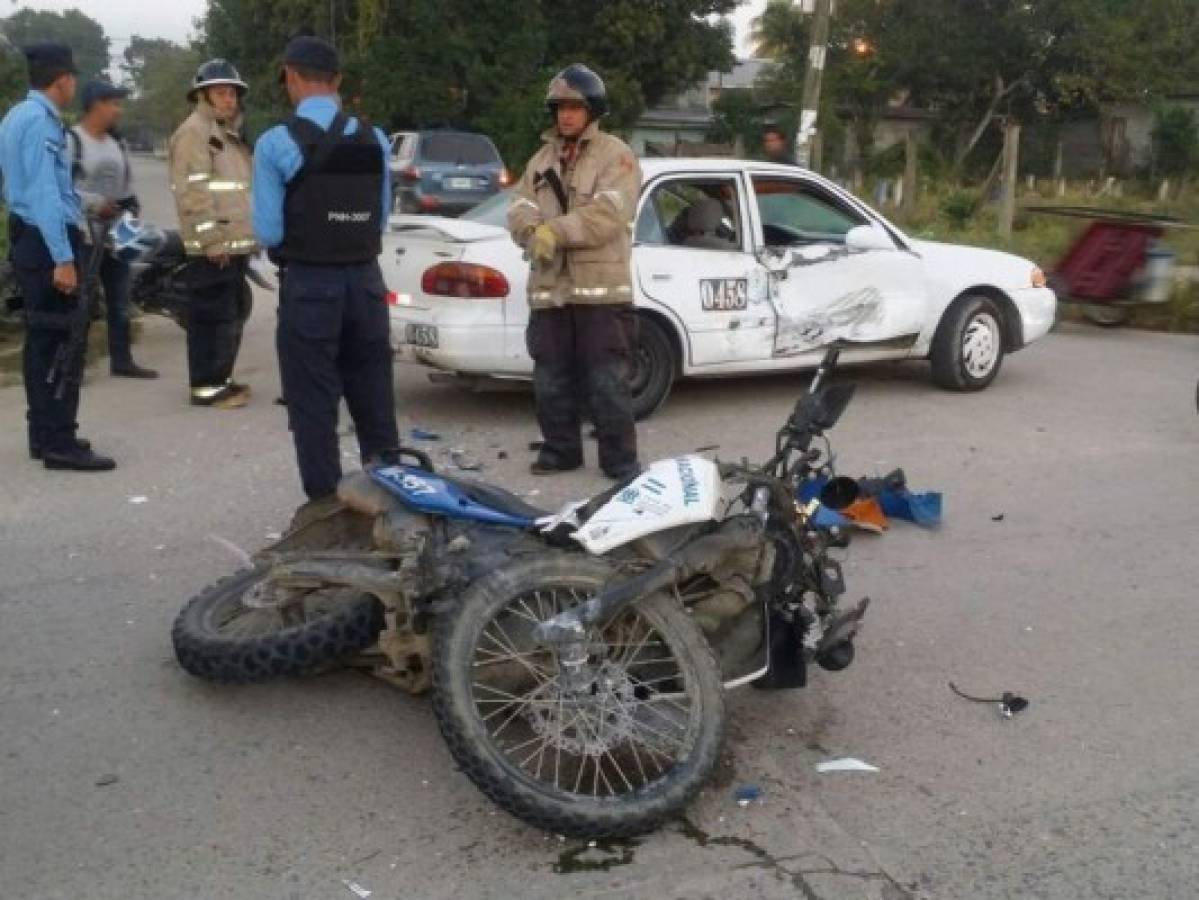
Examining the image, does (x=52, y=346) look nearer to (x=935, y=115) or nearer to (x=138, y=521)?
(x=138, y=521)

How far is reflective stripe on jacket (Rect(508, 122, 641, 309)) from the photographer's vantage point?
5.86 m

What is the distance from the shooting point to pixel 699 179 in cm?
762

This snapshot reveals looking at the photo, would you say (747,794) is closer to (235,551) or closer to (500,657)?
(500,657)

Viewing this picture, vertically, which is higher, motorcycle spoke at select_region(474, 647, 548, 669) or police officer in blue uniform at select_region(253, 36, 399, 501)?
police officer in blue uniform at select_region(253, 36, 399, 501)

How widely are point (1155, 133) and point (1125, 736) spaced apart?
37.0 meters

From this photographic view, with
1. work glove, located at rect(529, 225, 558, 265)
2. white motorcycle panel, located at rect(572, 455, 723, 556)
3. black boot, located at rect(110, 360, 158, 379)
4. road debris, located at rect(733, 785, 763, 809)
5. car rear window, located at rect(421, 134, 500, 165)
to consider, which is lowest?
road debris, located at rect(733, 785, 763, 809)

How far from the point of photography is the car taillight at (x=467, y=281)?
7.05 m

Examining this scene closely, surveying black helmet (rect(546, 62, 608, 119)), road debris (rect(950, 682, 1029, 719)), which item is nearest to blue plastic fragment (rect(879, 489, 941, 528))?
road debris (rect(950, 682, 1029, 719))

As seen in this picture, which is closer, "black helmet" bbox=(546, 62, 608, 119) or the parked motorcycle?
"black helmet" bbox=(546, 62, 608, 119)

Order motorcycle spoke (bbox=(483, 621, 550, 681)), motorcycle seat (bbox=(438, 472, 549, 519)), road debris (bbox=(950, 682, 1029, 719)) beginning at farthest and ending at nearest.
Answer: 1. road debris (bbox=(950, 682, 1029, 719))
2. motorcycle seat (bbox=(438, 472, 549, 519))
3. motorcycle spoke (bbox=(483, 621, 550, 681))

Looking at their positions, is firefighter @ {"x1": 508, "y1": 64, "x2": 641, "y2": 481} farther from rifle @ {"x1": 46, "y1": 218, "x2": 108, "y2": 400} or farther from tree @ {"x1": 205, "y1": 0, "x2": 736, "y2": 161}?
tree @ {"x1": 205, "y1": 0, "x2": 736, "y2": 161}

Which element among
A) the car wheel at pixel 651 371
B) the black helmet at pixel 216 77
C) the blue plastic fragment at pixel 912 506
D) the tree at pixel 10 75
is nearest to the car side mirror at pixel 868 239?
the car wheel at pixel 651 371

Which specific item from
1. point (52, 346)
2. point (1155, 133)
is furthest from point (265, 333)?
point (1155, 133)

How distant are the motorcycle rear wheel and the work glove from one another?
90.5 inches
